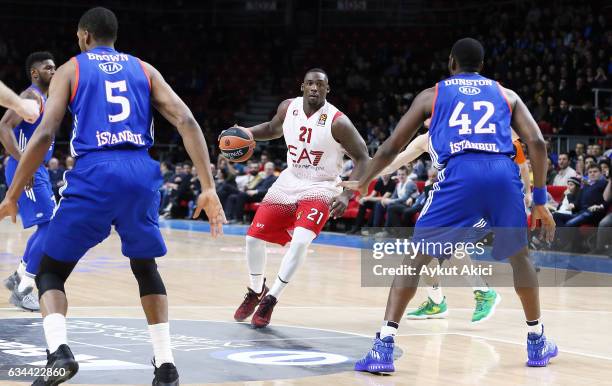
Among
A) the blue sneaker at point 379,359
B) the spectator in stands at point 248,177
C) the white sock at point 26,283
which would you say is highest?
the spectator in stands at point 248,177

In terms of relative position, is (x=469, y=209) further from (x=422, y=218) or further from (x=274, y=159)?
(x=274, y=159)

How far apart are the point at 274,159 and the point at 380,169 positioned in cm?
1544

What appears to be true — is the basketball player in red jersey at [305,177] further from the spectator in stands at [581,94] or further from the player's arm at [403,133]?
the spectator in stands at [581,94]

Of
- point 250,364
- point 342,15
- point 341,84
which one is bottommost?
point 250,364

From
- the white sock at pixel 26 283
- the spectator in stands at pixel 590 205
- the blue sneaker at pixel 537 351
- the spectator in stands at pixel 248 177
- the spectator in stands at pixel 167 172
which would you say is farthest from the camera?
the spectator in stands at pixel 167 172

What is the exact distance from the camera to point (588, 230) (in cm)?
1234

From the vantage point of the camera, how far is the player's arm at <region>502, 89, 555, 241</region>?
226 inches

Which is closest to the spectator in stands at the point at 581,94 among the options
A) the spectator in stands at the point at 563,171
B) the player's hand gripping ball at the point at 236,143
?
the spectator in stands at the point at 563,171

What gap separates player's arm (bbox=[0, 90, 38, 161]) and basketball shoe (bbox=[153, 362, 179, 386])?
335cm

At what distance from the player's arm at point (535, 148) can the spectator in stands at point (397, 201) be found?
8858 mm

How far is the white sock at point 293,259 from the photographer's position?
7.38m

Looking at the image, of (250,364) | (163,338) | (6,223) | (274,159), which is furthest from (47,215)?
(274,159)

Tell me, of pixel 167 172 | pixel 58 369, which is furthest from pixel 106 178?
pixel 167 172

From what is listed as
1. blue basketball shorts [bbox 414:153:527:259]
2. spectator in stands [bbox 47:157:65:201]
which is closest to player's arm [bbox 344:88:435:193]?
blue basketball shorts [bbox 414:153:527:259]
